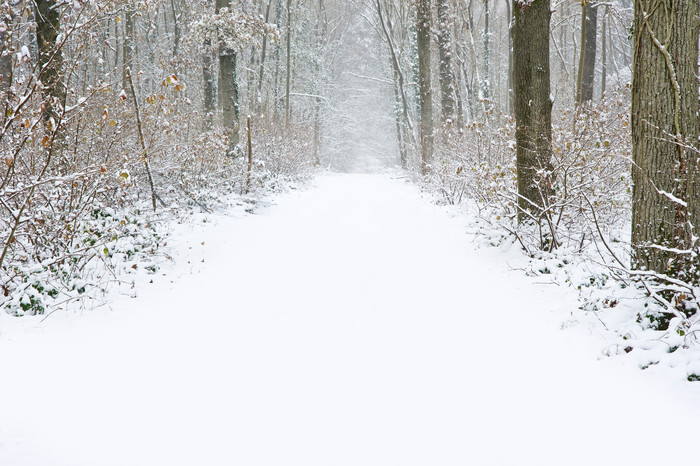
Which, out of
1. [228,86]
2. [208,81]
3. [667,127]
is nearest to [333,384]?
[667,127]

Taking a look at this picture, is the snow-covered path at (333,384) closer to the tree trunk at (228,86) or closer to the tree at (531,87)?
the tree at (531,87)

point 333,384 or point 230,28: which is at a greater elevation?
point 230,28

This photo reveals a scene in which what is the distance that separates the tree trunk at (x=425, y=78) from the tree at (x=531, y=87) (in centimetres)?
1020

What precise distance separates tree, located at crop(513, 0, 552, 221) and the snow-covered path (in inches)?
63.5

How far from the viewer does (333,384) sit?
311 centimetres

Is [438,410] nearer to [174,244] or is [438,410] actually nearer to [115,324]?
[115,324]

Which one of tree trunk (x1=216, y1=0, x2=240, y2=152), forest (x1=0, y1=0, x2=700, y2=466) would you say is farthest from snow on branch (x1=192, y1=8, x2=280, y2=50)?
forest (x1=0, y1=0, x2=700, y2=466)

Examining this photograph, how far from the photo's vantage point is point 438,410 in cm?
281

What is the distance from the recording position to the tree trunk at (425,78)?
16891 millimetres

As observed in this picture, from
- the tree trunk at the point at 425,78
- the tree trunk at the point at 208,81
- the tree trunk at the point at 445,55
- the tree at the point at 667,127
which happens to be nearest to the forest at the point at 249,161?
the tree at the point at 667,127

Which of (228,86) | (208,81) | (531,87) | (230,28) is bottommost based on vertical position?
(531,87)

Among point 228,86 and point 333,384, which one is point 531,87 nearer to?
point 333,384

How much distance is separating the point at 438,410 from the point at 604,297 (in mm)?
2233

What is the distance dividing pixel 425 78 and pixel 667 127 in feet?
49.4
